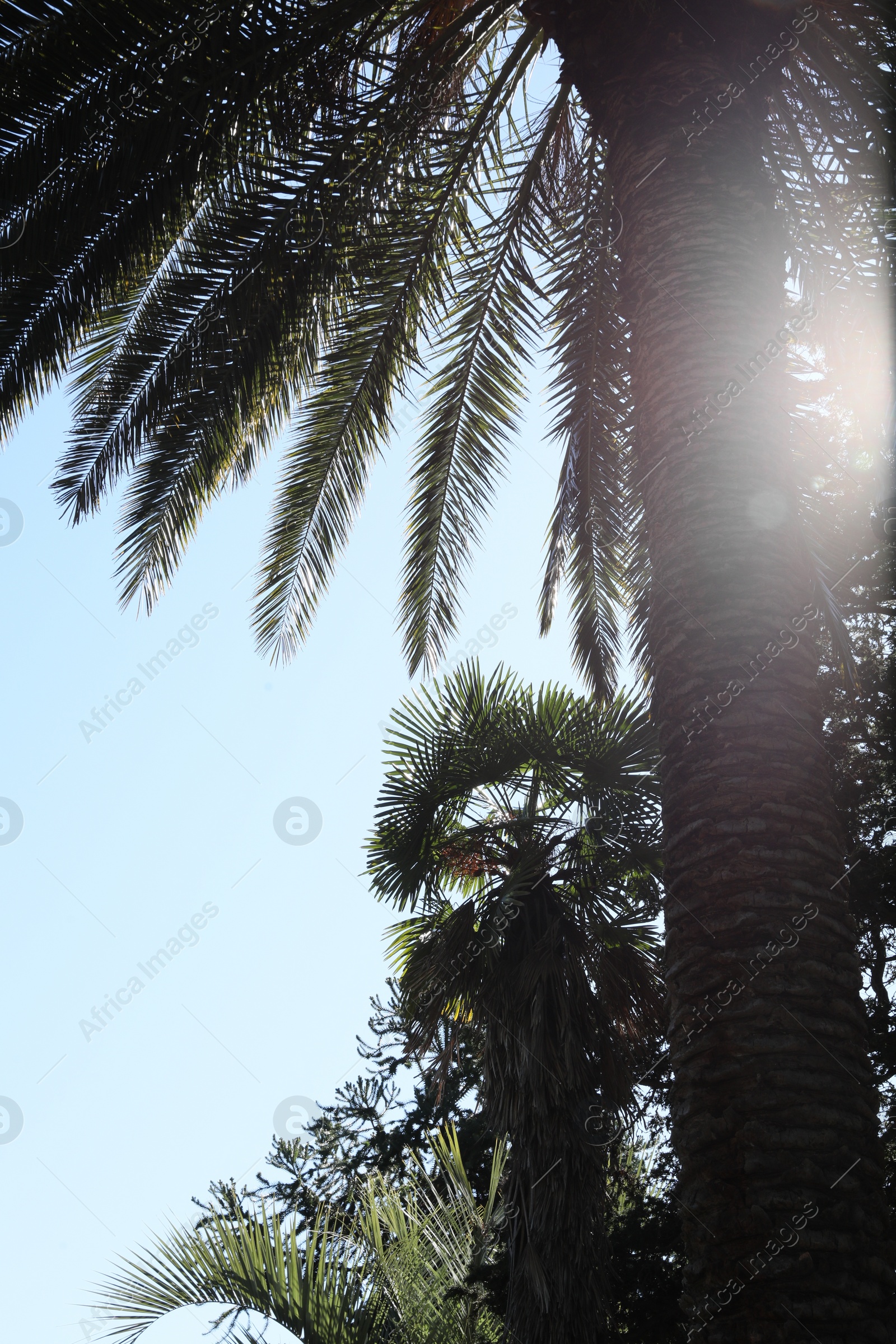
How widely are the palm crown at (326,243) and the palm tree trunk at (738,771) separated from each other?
95 cm

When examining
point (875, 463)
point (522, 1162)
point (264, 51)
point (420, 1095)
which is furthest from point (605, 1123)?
point (420, 1095)

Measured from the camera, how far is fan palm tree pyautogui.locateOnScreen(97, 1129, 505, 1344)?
12.6 ft

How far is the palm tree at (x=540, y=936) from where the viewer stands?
6.56 m

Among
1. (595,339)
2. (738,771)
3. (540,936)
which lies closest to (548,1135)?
(540,936)

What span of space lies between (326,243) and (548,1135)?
603cm

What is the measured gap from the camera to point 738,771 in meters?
2.96

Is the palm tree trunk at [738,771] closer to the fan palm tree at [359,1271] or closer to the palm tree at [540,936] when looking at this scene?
the fan palm tree at [359,1271]

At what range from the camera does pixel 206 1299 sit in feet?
12.6

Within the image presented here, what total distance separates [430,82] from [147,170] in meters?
2.04

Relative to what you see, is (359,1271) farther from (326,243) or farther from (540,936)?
(326,243)

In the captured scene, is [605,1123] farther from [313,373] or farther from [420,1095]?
[420,1095]

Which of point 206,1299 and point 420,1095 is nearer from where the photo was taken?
point 206,1299

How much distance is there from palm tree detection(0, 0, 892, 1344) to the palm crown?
0.02 metres

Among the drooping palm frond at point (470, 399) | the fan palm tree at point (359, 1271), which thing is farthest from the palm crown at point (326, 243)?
the fan palm tree at point (359, 1271)
